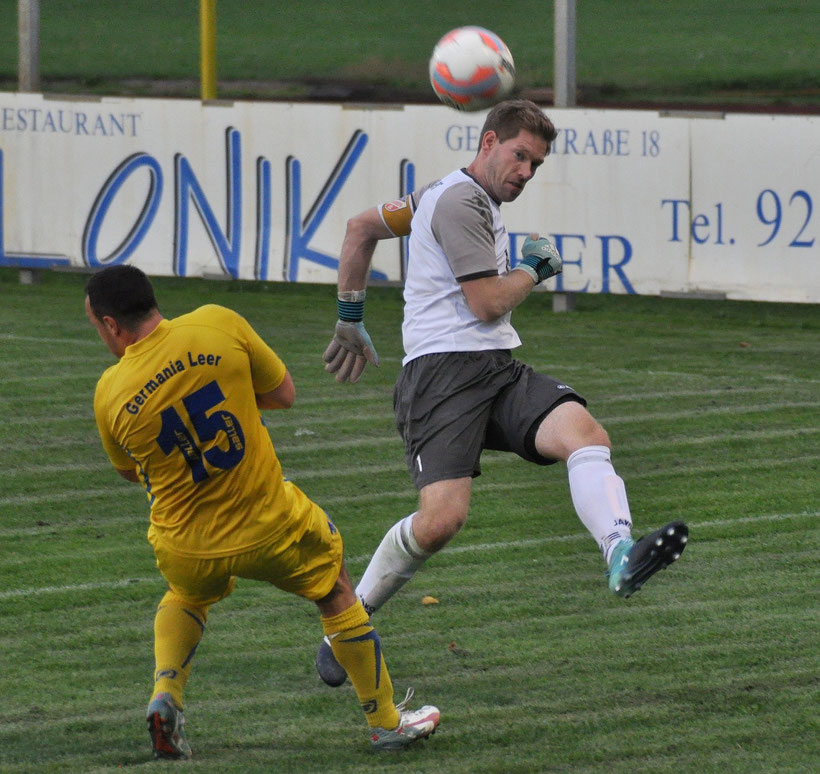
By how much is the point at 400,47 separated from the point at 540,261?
1540 inches

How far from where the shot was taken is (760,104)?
32.8 meters

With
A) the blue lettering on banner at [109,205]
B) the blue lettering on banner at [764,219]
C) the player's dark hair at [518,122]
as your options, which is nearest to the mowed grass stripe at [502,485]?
the player's dark hair at [518,122]

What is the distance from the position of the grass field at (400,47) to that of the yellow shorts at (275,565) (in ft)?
88.8

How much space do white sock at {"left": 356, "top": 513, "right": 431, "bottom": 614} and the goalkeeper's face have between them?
129cm

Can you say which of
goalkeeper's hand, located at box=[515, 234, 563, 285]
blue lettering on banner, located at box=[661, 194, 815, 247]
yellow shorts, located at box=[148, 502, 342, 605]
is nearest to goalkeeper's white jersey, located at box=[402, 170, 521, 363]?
goalkeeper's hand, located at box=[515, 234, 563, 285]

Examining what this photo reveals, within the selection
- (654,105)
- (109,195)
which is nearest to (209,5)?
(109,195)

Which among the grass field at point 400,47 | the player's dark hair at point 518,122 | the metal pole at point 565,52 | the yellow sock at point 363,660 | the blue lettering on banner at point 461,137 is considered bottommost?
the yellow sock at point 363,660

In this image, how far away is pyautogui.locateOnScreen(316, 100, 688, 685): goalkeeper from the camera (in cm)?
604

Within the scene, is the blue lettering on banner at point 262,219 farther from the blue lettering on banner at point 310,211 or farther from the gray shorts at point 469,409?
the gray shorts at point 469,409

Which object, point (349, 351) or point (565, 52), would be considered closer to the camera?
point (349, 351)

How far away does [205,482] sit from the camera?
204 inches

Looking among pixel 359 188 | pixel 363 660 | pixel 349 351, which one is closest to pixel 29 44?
pixel 359 188

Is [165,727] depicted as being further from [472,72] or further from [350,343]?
[472,72]

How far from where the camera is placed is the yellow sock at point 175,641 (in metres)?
5.32
